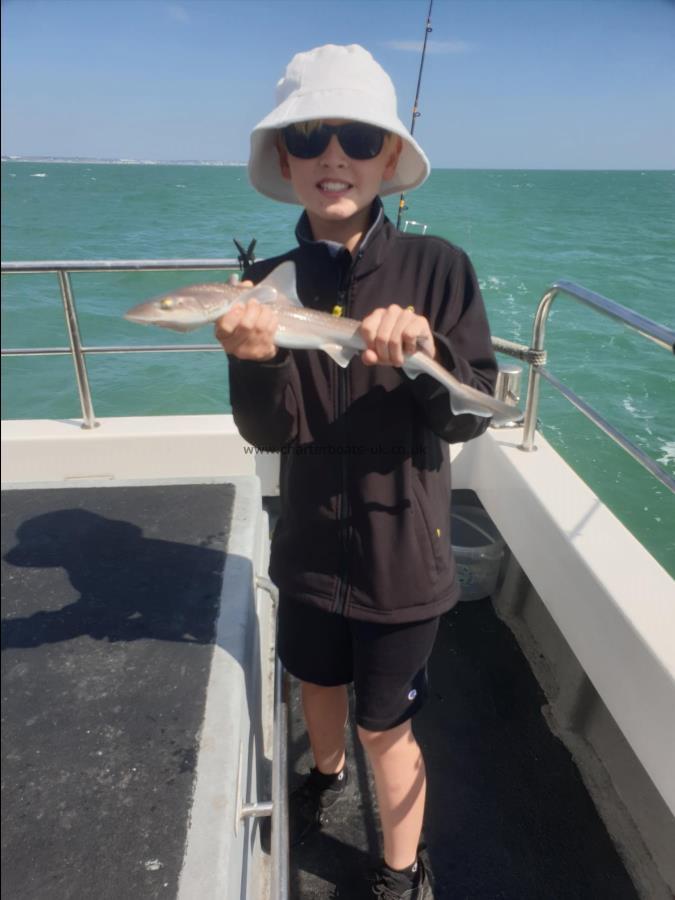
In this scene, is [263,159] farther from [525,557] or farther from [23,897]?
[525,557]

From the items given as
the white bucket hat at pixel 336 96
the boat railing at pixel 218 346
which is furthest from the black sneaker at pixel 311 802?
the white bucket hat at pixel 336 96

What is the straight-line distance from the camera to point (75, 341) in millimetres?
3336

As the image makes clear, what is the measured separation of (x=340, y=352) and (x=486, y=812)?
6.43ft

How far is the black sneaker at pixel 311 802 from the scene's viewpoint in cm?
222

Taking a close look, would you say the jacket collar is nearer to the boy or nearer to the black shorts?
the boy

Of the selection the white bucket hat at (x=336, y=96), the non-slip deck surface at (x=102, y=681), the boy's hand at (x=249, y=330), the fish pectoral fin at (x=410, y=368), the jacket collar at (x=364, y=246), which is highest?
the white bucket hat at (x=336, y=96)

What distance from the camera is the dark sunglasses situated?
1456mm

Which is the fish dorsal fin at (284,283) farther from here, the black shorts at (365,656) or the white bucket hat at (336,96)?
the black shorts at (365,656)

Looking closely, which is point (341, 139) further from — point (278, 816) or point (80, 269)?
point (80, 269)

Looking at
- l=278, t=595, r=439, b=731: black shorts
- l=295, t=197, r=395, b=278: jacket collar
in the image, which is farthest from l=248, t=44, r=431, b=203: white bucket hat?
l=278, t=595, r=439, b=731: black shorts

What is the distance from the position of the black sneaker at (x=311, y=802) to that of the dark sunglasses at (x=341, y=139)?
7.08 ft

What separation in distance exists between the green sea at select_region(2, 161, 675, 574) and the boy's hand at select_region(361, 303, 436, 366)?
0.82 meters

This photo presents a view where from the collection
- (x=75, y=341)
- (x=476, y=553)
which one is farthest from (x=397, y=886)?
(x=75, y=341)

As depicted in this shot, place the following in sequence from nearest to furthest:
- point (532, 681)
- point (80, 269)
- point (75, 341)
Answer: point (532, 681), point (80, 269), point (75, 341)
